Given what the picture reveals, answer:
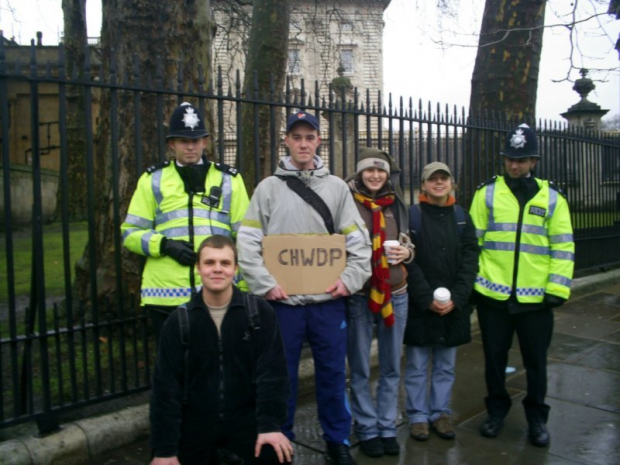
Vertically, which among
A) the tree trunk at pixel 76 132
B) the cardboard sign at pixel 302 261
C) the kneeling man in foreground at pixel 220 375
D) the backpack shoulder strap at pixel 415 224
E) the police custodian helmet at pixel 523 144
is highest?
the tree trunk at pixel 76 132

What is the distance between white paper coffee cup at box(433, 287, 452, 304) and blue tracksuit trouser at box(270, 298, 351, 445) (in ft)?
2.16

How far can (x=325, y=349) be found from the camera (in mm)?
3734

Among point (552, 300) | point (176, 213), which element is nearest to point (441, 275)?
point (552, 300)

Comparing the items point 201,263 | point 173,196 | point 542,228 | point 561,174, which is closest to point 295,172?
point 173,196

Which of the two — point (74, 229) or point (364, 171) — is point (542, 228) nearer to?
A: point (364, 171)

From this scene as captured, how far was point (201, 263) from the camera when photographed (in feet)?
9.68

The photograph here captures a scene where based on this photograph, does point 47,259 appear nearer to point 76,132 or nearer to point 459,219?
point 76,132

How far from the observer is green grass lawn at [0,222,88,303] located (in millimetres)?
7723

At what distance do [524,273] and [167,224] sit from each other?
2318 millimetres

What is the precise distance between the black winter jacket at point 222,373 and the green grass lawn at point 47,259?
3.11 metres

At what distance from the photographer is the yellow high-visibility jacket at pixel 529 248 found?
13.3ft

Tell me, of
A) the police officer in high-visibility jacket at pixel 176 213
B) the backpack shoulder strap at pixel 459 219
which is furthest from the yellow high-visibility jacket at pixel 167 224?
the backpack shoulder strap at pixel 459 219

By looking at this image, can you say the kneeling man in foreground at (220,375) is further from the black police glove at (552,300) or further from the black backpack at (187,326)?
the black police glove at (552,300)

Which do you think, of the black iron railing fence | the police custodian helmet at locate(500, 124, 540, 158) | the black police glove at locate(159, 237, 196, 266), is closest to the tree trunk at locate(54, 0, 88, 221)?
the black iron railing fence
